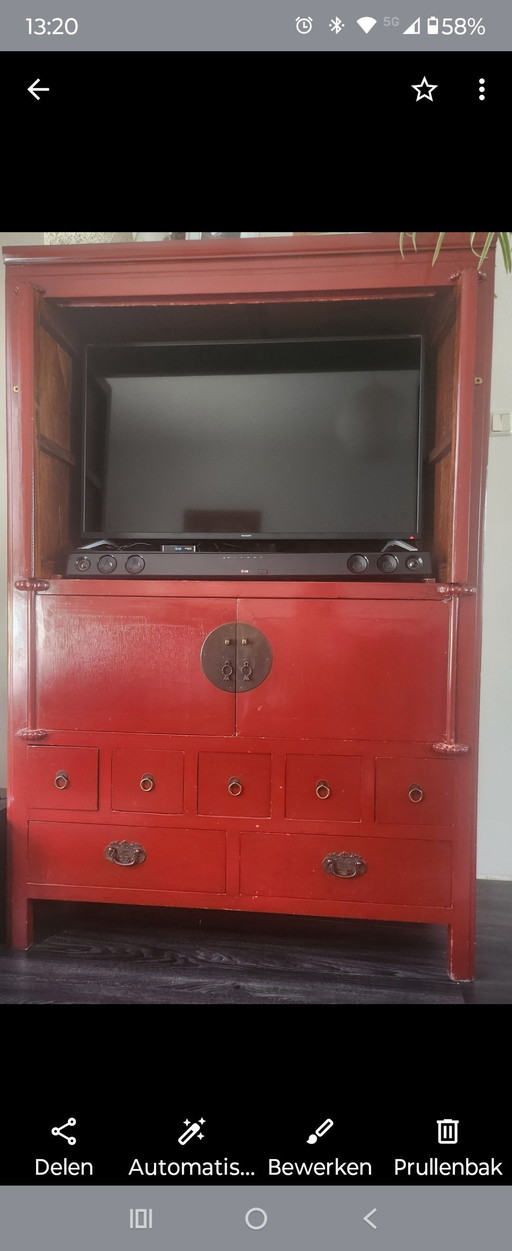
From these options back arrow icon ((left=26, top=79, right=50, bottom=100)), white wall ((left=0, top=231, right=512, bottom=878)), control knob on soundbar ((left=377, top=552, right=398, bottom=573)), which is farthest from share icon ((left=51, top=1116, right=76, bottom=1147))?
back arrow icon ((left=26, top=79, right=50, bottom=100))

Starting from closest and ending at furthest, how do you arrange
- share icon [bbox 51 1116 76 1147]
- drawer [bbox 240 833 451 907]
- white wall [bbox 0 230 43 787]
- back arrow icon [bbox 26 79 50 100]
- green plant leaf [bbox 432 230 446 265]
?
share icon [bbox 51 1116 76 1147] < back arrow icon [bbox 26 79 50 100] < green plant leaf [bbox 432 230 446 265] < drawer [bbox 240 833 451 907] < white wall [bbox 0 230 43 787]

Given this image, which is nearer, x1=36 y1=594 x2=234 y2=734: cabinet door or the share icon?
the share icon

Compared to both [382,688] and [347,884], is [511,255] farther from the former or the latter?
[347,884]

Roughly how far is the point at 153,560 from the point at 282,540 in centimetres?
34

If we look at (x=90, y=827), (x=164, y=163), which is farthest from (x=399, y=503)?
(x=90, y=827)

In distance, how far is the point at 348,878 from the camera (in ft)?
4.03

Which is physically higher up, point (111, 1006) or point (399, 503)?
point (399, 503)

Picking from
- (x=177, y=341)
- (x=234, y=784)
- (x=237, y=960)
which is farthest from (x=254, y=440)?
(x=237, y=960)

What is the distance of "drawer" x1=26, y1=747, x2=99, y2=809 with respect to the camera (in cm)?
130

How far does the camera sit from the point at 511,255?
1.15 metres

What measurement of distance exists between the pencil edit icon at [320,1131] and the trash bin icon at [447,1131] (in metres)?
0.13

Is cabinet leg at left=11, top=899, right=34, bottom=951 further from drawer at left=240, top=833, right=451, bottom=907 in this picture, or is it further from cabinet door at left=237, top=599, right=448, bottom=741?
cabinet door at left=237, top=599, right=448, bottom=741

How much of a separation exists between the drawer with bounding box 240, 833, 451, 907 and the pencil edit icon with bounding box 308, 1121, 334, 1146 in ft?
1.81

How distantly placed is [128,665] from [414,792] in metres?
0.72
